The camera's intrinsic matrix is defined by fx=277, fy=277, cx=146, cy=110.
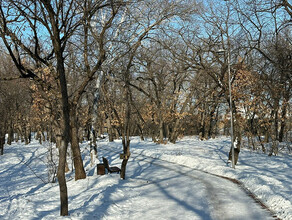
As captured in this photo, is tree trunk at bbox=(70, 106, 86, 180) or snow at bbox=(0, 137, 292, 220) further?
tree trunk at bbox=(70, 106, 86, 180)

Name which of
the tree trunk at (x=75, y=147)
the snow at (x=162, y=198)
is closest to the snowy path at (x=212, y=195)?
the snow at (x=162, y=198)

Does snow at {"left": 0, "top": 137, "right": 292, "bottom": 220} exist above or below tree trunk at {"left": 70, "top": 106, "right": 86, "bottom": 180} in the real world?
below

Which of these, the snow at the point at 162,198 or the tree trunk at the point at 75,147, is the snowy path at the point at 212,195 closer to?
the snow at the point at 162,198

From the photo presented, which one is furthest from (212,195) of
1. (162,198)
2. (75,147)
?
(75,147)

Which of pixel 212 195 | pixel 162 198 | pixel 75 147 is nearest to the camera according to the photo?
pixel 162 198

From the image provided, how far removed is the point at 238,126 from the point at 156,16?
9.00m

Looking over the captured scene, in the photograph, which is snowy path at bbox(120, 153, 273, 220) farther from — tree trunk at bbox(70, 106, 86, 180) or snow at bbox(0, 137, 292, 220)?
tree trunk at bbox(70, 106, 86, 180)

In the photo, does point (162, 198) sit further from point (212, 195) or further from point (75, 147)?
point (75, 147)

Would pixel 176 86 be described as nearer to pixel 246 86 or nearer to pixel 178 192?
pixel 246 86

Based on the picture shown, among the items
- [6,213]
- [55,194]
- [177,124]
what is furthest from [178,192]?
[177,124]

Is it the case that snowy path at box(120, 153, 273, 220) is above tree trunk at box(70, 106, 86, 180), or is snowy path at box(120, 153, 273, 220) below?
below

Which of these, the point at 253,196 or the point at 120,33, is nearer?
the point at 253,196

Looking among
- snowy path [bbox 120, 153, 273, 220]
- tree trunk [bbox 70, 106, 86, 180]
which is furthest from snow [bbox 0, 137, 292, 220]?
tree trunk [bbox 70, 106, 86, 180]

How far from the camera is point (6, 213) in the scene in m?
8.48
